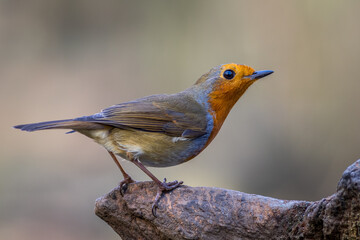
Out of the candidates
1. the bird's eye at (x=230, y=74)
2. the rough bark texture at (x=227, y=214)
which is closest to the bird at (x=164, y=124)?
the bird's eye at (x=230, y=74)

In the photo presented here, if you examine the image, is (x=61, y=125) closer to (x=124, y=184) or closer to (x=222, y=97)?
(x=124, y=184)

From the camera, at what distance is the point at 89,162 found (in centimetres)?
772

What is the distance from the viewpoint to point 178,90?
309 inches

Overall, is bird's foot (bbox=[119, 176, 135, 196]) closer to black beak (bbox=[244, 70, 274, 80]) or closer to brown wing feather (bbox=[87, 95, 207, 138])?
brown wing feather (bbox=[87, 95, 207, 138])

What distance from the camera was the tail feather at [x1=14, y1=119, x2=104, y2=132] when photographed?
391 centimetres

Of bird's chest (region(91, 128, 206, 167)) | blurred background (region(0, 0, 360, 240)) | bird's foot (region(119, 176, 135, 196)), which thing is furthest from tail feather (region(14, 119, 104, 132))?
blurred background (region(0, 0, 360, 240))

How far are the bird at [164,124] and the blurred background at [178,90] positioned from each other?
2549mm

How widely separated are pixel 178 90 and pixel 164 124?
3.44 m

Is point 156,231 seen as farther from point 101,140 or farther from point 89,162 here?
point 89,162

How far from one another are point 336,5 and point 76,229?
498cm

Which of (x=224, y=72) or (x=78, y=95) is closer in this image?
(x=224, y=72)

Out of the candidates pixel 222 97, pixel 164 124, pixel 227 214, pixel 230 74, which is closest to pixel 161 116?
pixel 164 124

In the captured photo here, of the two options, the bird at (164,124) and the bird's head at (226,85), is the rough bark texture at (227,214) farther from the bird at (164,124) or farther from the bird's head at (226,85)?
the bird's head at (226,85)

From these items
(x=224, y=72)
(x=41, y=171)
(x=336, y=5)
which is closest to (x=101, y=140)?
(x=224, y=72)
